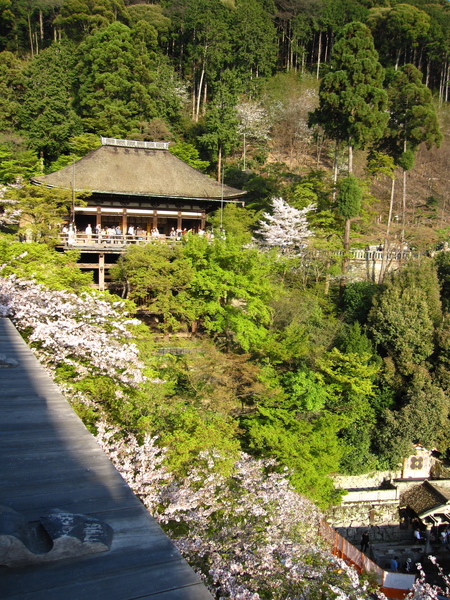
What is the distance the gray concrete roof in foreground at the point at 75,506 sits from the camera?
5.00 feet

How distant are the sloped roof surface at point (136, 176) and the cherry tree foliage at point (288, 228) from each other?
2.16 metres

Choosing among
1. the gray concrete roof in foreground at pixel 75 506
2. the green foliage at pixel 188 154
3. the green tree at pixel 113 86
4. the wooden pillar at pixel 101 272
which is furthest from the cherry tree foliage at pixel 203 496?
the green tree at pixel 113 86

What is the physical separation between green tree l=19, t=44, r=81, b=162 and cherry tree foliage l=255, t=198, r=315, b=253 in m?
16.1

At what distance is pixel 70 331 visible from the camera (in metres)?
10.4

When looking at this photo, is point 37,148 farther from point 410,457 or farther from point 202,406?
point 410,457

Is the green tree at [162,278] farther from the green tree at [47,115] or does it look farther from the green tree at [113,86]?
the green tree at [47,115]

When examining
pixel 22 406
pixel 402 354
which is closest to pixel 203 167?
pixel 402 354

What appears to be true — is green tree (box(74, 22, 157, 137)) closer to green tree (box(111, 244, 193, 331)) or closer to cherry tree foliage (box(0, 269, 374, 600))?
green tree (box(111, 244, 193, 331))

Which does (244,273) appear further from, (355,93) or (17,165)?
(17,165)

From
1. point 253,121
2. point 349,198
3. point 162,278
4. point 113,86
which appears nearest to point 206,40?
point 253,121

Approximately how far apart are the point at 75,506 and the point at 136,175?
22847mm

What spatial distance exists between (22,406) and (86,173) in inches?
818

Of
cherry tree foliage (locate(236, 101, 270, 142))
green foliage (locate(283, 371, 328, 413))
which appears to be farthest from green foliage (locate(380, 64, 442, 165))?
cherry tree foliage (locate(236, 101, 270, 142))

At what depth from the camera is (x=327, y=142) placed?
41688 mm
